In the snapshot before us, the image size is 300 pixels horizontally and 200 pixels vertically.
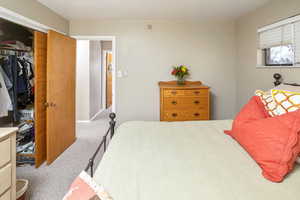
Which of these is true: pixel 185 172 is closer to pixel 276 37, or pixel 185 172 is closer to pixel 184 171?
pixel 184 171

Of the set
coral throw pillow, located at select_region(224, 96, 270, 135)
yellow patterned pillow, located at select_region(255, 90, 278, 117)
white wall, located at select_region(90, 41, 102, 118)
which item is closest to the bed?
coral throw pillow, located at select_region(224, 96, 270, 135)

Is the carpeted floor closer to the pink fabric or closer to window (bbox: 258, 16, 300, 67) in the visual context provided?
the pink fabric

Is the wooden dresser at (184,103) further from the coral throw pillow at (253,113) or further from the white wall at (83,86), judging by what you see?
the white wall at (83,86)

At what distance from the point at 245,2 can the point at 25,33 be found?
3.35m

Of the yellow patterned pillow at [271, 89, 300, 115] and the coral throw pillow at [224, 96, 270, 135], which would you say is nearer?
the yellow patterned pillow at [271, 89, 300, 115]

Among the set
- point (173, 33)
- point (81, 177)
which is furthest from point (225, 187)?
A: point (173, 33)

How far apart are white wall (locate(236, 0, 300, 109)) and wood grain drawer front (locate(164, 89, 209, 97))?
2.56 feet

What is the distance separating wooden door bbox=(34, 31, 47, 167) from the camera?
2709mm

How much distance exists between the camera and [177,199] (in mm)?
Result: 854

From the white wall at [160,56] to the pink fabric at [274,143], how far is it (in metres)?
2.55

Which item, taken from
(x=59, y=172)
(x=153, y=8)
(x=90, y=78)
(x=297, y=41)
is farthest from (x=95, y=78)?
(x=297, y=41)

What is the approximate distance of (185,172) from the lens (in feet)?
3.55

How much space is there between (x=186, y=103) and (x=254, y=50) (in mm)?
1358

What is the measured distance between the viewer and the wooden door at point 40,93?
107 inches
